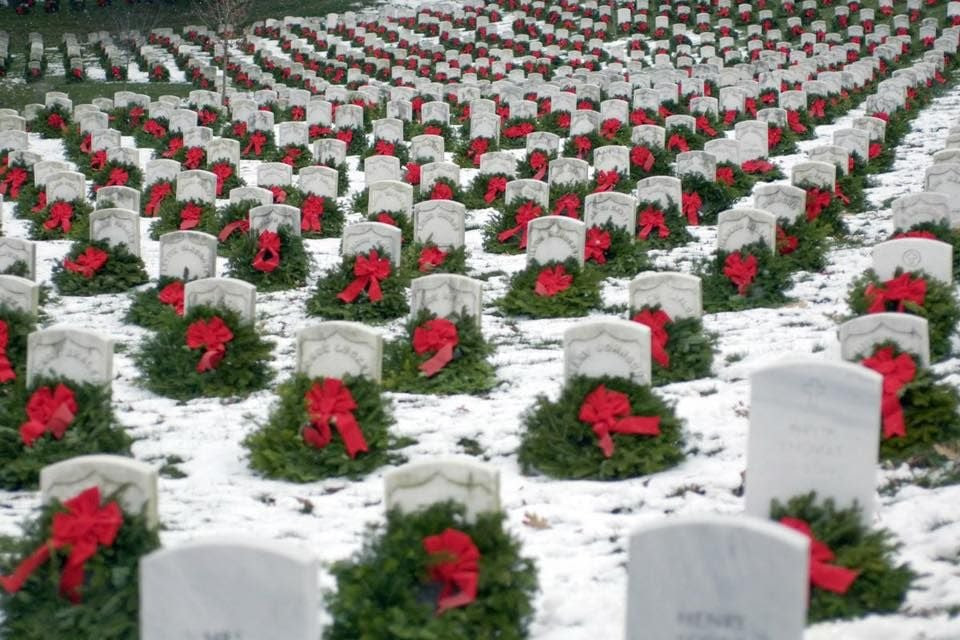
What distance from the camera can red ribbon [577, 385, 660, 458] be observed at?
7.18m

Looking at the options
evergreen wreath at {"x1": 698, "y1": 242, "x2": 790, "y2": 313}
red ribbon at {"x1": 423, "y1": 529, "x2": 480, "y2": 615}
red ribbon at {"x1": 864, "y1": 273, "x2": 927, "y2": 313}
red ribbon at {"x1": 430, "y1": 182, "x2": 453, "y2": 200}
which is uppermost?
red ribbon at {"x1": 864, "y1": 273, "x2": 927, "y2": 313}

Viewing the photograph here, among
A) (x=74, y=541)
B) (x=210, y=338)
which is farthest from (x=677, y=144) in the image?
(x=74, y=541)

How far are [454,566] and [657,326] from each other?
3811 millimetres

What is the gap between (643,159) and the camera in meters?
14.8

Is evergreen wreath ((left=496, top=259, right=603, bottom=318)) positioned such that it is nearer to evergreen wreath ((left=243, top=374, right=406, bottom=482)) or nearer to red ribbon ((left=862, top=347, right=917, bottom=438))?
evergreen wreath ((left=243, top=374, right=406, bottom=482))

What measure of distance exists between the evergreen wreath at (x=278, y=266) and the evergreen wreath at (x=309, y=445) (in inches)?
151

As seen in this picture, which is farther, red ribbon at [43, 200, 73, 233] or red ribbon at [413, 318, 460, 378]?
red ribbon at [43, 200, 73, 233]

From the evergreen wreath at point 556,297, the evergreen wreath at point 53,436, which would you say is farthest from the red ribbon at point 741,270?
the evergreen wreath at point 53,436

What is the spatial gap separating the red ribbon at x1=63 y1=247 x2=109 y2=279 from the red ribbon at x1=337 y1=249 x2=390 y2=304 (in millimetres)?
2506

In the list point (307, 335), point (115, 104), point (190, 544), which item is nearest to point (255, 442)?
point (307, 335)

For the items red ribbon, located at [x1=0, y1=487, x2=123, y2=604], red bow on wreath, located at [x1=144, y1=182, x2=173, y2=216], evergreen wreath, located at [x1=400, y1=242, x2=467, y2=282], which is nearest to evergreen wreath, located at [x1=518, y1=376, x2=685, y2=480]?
red ribbon, located at [x1=0, y1=487, x2=123, y2=604]

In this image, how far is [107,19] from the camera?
1405 inches

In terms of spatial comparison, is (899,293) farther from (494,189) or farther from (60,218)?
(60,218)

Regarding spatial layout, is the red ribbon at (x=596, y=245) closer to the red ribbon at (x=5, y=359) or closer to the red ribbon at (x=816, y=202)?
the red ribbon at (x=816, y=202)
